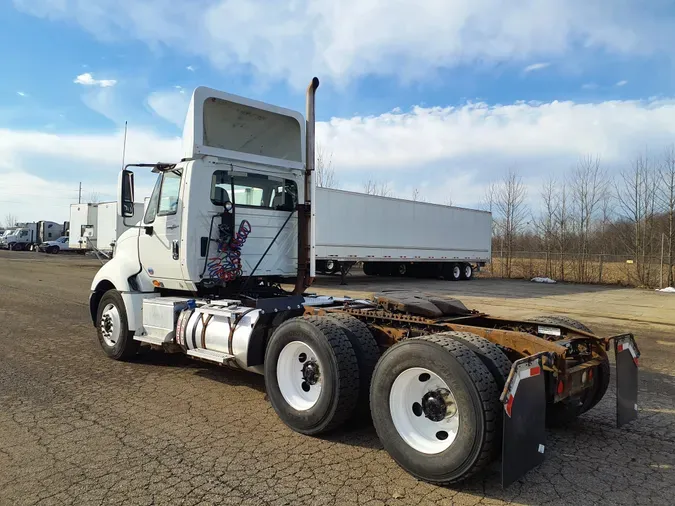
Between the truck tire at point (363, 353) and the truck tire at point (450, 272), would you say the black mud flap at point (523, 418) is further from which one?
the truck tire at point (450, 272)

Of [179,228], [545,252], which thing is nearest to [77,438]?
[179,228]

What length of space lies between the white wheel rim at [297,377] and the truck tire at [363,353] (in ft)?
1.24

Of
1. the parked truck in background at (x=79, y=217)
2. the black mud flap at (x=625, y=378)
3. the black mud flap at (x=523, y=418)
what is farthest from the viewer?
the parked truck in background at (x=79, y=217)

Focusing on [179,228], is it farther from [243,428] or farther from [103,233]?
[103,233]

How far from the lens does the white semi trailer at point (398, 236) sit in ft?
69.9

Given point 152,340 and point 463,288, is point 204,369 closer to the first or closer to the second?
point 152,340

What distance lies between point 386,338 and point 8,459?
3.19 metres

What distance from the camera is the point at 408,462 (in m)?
3.65

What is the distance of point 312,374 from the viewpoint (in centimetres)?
461

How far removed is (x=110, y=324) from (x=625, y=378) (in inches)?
253

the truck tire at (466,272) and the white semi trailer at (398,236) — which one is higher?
the white semi trailer at (398,236)

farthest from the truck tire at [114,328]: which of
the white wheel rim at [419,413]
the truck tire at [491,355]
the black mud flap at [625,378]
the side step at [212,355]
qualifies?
the black mud flap at [625,378]

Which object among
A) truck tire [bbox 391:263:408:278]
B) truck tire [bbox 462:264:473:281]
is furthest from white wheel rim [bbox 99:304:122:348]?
truck tire [bbox 462:264:473:281]

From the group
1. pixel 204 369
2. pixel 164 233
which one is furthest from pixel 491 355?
pixel 164 233
